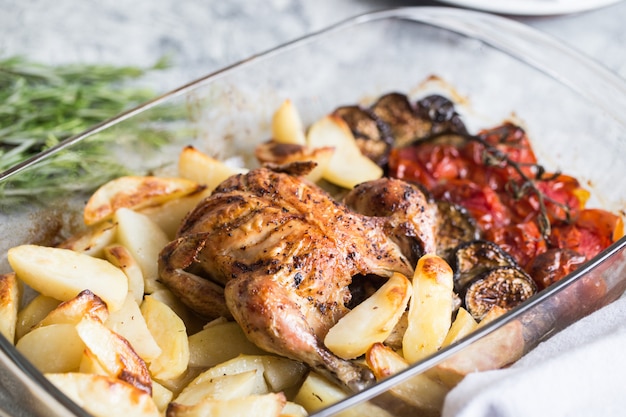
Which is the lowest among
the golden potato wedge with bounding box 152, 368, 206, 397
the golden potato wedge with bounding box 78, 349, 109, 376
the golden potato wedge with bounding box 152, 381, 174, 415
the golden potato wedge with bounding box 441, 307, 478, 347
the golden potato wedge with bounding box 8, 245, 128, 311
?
the golden potato wedge with bounding box 152, 368, 206, 397

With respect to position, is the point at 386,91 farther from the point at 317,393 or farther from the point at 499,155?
the point at 317,393

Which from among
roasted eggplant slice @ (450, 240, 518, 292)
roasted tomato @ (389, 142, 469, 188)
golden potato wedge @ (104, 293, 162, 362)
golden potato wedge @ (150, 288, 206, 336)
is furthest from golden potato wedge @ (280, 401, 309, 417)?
roasted tomato @ (389, 142, 469, 188)

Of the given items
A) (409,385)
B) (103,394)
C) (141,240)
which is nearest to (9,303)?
(141,240)

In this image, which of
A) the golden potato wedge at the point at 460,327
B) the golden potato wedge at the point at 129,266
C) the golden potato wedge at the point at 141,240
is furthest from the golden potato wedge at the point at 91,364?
the golden potato wedge at the point at 460,327

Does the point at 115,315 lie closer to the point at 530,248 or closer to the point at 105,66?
the point at 530,248

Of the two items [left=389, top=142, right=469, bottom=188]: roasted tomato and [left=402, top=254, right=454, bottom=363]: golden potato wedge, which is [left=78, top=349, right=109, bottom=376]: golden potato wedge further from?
[left=389, top=142, right=469, bottom=188]: roasted tomato

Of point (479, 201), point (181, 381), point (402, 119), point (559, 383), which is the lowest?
point (181, 381)
